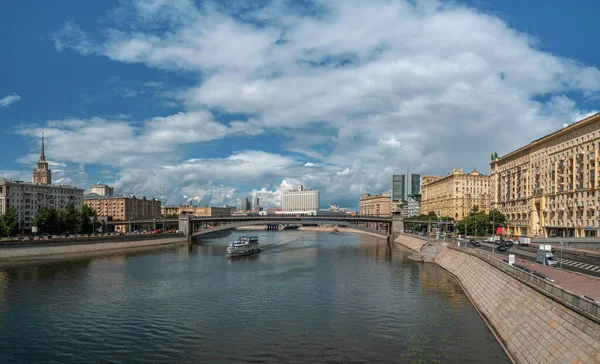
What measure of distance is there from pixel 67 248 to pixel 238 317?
75488 millimetres

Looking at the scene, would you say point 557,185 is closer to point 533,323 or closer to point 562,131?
point 562,131

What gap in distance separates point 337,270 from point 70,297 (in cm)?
4253

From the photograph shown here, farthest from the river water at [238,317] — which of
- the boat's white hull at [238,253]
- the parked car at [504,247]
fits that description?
the boat's white hull at [238,253]

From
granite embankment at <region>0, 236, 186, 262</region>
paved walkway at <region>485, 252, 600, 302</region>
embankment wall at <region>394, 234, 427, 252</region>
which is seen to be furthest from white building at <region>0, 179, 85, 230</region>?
paved walkway at <region>485, 252, 600, 302</region>

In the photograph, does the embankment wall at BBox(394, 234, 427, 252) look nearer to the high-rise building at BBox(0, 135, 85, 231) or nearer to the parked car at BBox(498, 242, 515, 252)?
the parked car at BBox(498, 242, 515, 252)

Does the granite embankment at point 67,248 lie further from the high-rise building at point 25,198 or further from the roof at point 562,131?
the roof at point 562,131

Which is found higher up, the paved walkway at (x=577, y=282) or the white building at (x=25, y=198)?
the white building at (x=25, y=198)

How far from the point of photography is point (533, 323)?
105ft

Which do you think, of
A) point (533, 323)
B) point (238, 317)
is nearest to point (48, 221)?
point (238, 317)

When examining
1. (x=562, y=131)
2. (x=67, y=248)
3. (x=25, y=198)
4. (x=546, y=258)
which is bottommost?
(x=67, y=248)

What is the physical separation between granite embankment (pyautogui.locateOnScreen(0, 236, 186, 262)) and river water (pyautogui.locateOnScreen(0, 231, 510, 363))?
714 inches

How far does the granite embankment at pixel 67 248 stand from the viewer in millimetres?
92625

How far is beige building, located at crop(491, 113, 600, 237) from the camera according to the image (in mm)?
99000

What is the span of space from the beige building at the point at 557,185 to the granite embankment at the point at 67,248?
106m
